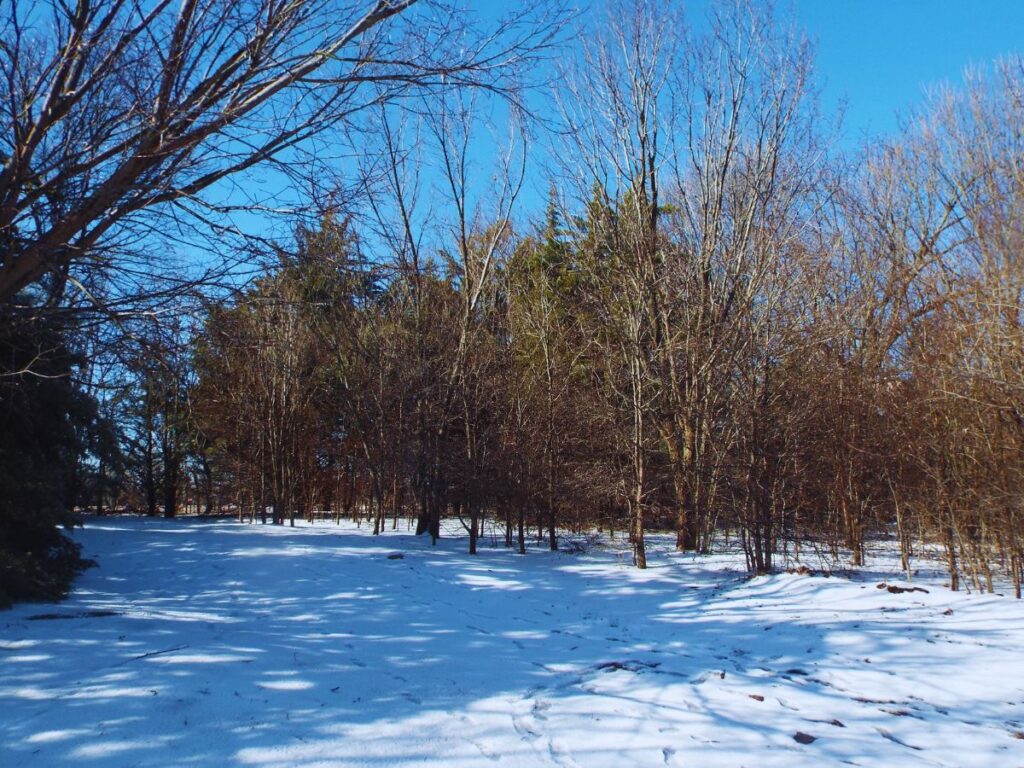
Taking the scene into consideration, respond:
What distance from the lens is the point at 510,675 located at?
16.7 feet

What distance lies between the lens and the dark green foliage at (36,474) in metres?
6.77

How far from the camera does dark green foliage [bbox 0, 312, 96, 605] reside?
22.2 ft

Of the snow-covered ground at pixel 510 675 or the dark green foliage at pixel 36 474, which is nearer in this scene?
the snow-covered ground at pixel 510 675

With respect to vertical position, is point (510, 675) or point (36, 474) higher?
point (36, 474)

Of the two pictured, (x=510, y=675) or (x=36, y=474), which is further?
(x=36, y=474)

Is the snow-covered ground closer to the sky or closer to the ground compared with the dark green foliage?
closer to the ground

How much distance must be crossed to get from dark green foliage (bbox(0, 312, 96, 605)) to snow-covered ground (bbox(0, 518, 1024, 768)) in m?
0.35

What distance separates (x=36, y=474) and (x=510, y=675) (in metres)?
5.67

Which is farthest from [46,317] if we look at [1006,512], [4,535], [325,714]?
[1006,512]

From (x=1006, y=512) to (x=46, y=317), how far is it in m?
8.90

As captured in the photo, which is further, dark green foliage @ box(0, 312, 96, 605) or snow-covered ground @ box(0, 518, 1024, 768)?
dark green foliage @ box(0, 312, 96, 605)

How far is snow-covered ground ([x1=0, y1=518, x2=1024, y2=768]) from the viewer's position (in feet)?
12.3

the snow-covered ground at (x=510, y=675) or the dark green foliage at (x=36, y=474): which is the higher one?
the dark green foliage at (x=36, y=474)

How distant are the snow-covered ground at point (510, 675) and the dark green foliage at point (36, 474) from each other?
35 cm
